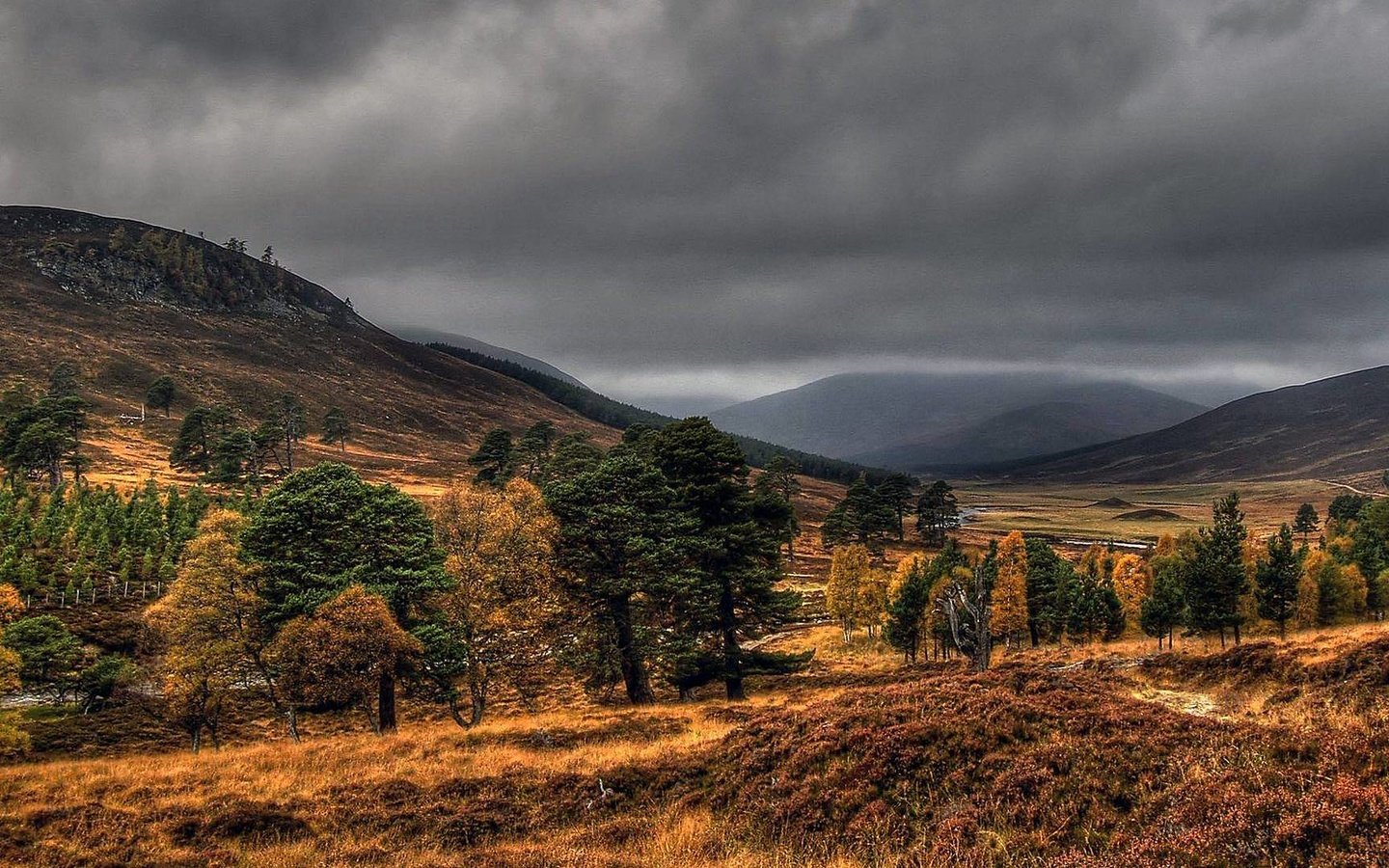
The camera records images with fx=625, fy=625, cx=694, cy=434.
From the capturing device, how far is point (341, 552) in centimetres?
2816

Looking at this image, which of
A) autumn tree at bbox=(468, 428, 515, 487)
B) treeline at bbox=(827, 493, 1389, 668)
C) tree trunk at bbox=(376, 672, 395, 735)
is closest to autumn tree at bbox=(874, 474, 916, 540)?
treeline at bbox=(827, 493, 1389, 668)

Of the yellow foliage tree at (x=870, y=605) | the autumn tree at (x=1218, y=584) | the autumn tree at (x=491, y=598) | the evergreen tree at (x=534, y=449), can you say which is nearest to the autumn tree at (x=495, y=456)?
the evergreen tree at (x=534, y=449)

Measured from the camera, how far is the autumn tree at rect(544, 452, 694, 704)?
27031 mm

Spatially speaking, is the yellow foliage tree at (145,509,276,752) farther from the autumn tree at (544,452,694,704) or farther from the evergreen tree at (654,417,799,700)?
the evergreen tree at (654,417,799,700)

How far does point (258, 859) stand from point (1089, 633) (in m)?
62.2

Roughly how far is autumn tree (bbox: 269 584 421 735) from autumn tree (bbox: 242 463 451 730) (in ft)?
4.57

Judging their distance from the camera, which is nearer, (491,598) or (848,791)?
(848,791)

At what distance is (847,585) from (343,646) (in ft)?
149

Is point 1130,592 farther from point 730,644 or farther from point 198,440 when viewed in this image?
point 198,440

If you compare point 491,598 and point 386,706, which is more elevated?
point 491,598

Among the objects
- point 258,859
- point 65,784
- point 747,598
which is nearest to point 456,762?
point 258,859

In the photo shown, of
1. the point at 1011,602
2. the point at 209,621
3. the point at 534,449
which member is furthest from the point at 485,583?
the point at 534,449

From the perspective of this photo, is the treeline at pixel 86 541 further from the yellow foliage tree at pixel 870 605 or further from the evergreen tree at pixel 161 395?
the evergreen tree at pixel 161 395

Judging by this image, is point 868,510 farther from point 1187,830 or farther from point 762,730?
point 1187,830
